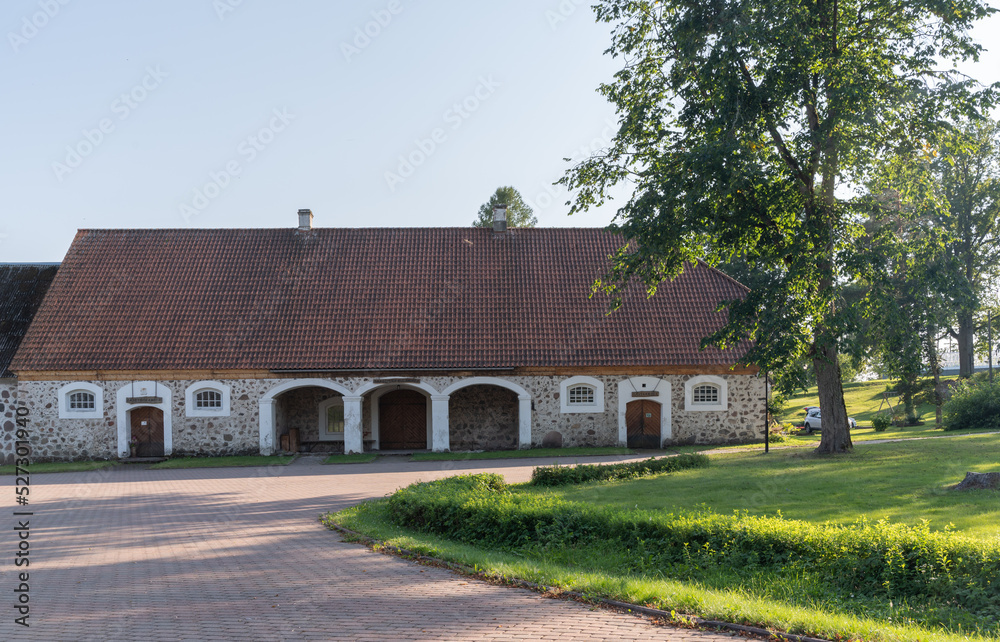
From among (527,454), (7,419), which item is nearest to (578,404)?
(527,454)

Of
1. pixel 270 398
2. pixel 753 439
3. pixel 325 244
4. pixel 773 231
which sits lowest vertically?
pixel 753 439

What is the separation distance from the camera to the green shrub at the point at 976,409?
27.8 meters

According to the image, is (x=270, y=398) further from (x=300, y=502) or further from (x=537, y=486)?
(x=537, y=486)

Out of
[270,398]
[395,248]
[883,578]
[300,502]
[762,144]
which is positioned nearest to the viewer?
[883,578]

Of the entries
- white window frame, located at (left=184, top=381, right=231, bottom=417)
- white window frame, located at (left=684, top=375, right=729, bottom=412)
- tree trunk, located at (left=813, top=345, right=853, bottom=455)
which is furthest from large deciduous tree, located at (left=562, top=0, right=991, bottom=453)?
white window frame, located at (left=184, top=381, right=231, bottom=417)

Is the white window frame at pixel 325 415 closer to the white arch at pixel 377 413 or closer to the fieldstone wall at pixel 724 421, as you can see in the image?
the white arch at pixel 377 413

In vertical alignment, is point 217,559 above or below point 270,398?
below

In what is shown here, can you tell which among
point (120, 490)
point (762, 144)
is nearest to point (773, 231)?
point (762, 144)

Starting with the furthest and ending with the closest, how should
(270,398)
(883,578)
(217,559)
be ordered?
(270,398)
(217,559)
(883,578)

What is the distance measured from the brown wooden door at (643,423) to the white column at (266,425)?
12177 millimetres

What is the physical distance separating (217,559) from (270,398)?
A: 1455cm

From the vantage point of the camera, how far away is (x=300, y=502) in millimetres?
15867

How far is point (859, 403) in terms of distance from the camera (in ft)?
174

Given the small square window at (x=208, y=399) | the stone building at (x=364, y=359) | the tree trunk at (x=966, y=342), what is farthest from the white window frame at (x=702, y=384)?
the tree trunk at (x=966, y=342)
